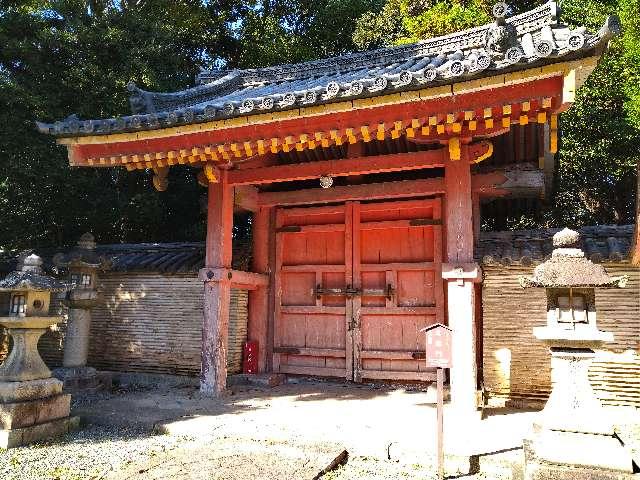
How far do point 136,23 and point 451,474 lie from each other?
11.9m

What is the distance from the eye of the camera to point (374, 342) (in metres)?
7.63

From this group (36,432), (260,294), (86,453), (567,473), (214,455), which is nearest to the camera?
(567,473)

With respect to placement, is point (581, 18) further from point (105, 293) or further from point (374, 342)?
point (105, 293)

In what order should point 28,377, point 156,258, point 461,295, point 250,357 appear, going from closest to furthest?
1. point 28,377
2. point 461,295
3. point 250,357
4. point 156,258

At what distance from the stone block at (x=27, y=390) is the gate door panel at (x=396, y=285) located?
14.3 feet

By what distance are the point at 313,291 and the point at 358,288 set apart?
2.74 feet

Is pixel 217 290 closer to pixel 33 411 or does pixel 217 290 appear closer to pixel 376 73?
pixel 33 411

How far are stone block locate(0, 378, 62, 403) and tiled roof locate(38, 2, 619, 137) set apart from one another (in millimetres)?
3365

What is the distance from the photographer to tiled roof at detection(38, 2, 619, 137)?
4.68m

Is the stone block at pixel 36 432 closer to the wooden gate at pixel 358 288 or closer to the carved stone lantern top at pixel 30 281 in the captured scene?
the carved stone lantern top at pixel 30 281

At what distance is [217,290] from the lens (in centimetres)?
683

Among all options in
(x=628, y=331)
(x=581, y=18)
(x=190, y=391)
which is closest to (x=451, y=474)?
(x=628, y=331)

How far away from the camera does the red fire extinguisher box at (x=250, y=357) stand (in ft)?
26.1

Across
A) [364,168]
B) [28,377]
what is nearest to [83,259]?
[28,377]
